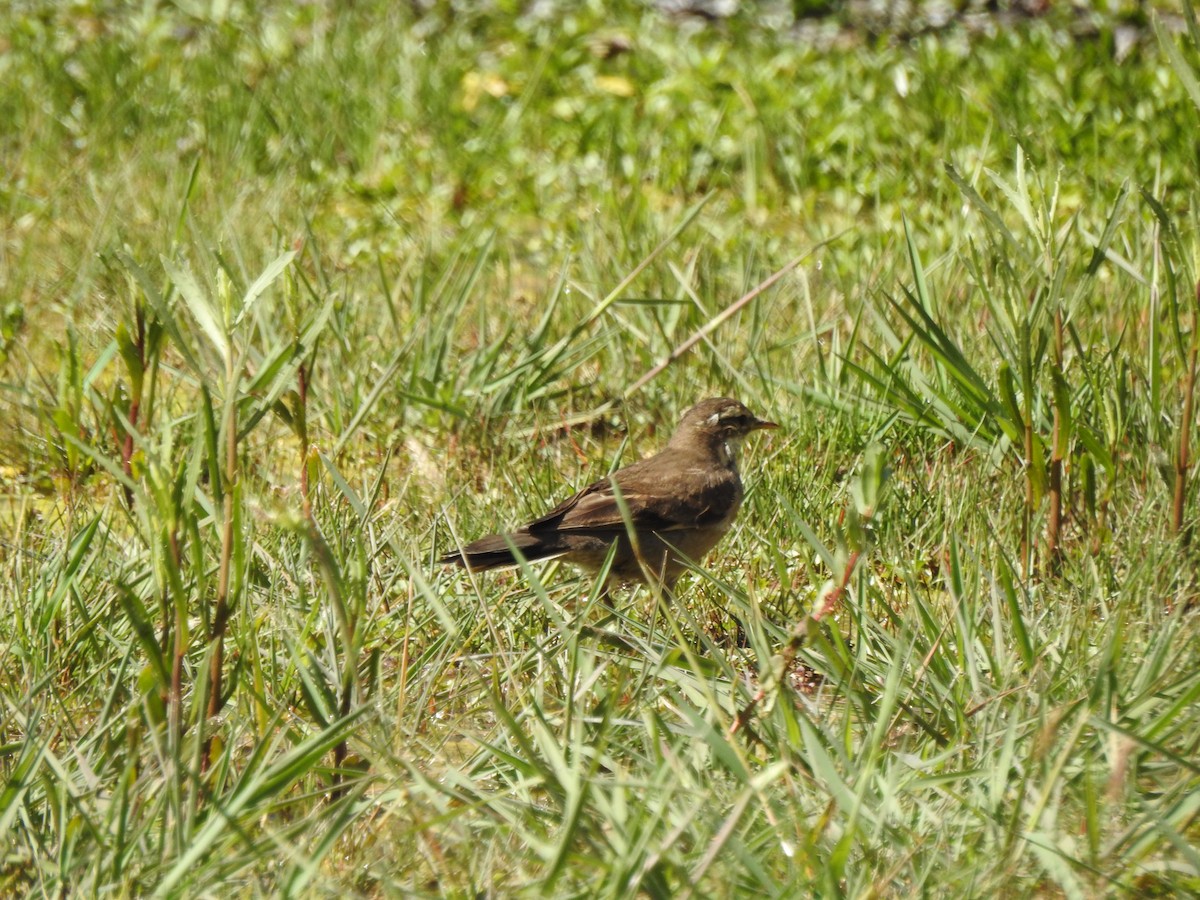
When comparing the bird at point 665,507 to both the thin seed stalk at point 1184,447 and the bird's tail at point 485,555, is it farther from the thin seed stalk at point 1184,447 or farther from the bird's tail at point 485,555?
the thin seed stalk at point 1184,447

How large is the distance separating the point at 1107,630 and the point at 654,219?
3.59 m

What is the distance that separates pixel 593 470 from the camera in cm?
529

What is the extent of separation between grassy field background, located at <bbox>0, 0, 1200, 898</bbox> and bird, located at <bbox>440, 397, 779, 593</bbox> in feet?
0.39

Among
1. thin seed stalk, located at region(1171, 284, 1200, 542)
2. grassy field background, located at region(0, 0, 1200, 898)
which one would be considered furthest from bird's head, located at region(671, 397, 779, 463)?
thin seed stalk, located at region(1171, 284, 1200, 542)

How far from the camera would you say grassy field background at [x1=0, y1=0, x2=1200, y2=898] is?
292 centimetres

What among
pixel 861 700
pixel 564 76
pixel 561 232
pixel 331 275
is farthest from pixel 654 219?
pixel 861 700

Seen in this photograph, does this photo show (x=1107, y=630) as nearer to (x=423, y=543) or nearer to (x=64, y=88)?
(x=423, y=543)

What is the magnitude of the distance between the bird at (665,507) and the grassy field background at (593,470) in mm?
119

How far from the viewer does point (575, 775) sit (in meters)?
2.75

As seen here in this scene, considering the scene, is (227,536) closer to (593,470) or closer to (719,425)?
(593,470)

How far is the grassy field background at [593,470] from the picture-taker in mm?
2918

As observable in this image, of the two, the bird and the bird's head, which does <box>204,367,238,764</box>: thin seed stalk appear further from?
the bird's head

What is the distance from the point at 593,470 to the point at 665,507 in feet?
1.07

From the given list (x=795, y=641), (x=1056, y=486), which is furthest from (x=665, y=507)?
(x=795, y=641)
